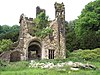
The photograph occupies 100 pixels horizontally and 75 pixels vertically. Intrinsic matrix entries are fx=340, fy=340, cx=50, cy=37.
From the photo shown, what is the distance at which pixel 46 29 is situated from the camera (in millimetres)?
53750

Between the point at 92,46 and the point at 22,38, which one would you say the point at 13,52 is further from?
the point at 92,46

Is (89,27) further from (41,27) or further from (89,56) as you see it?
(41,27)

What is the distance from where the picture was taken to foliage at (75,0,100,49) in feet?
237

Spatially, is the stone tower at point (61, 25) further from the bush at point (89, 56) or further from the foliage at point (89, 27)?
the foliage at point (89, 27)

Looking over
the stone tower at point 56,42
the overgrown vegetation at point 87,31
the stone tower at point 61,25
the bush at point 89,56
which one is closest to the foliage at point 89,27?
the overgrown vegetation at point 87,31

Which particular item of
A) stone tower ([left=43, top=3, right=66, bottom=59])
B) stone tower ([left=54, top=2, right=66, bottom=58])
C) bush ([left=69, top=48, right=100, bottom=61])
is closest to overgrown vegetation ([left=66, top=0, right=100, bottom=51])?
bush ([left=69, top=48, right=100, bottom=61])

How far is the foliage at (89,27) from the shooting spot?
72250 mm

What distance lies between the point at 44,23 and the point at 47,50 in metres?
4.41

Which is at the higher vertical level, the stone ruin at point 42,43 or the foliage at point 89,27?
the foliage at point 89,27

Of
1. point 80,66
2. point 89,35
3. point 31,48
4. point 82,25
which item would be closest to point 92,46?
point 89,35

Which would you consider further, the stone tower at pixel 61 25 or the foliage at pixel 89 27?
the foliage at pixel 89 27

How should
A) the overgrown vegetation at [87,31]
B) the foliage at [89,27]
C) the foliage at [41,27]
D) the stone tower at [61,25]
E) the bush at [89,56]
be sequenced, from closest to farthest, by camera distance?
1. the bush at [89,56]
2. the foliage at [41,27]
3. the stone tower at [61,25]
4. the foliage at [89,27]
5. the overgrown vegetation at [87,31]

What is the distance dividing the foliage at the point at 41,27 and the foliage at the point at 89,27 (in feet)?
63.6

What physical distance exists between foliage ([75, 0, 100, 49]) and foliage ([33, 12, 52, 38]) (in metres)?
19.4
